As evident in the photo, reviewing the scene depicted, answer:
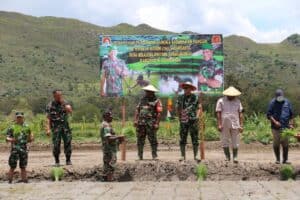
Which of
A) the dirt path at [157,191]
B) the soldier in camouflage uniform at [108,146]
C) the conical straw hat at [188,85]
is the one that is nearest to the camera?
the dirt path at [157,191]

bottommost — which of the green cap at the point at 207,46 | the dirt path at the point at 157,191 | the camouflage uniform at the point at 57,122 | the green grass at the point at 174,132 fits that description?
Answer: the dirt path at the point at 157,191

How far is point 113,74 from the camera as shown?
565 inches

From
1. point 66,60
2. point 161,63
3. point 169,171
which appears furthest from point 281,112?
point 66,60

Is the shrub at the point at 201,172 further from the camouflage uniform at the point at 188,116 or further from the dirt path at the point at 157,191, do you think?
the camouflage uniform at the point at 188,116

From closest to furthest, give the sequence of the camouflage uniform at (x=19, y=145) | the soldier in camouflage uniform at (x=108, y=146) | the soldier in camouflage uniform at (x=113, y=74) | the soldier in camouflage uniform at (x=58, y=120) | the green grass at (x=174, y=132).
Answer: the camouflage uniform at (x=19, y=145), the soldier in camouflage uniform at (x=108, y=146), the soldier in camouflage uniform at (x=58, y=120), the soldier in camouflage uniform at (x=113, y=74), the green grass at (x=174, y=132)

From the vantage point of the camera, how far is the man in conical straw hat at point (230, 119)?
1299 cm

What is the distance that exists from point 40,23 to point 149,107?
389ft

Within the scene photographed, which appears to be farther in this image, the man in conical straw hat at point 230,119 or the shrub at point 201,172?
the man in conical straw hat at point 230,119

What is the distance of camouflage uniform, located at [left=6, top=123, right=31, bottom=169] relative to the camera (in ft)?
39.7

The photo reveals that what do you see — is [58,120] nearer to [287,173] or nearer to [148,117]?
[148,117]

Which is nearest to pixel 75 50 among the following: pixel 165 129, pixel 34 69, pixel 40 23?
pixel 34 69

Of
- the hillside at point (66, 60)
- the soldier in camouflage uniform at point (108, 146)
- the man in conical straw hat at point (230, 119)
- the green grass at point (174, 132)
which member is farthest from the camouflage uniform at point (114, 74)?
the hillside at point (66, 60)

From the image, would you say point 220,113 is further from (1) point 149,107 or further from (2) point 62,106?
(2) point 62,106

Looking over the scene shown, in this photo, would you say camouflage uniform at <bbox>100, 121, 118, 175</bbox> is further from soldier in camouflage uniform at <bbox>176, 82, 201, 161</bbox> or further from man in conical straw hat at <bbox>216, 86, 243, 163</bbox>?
man in conical straw hat at <bbox>216, 86, 243, 163</bbox>
